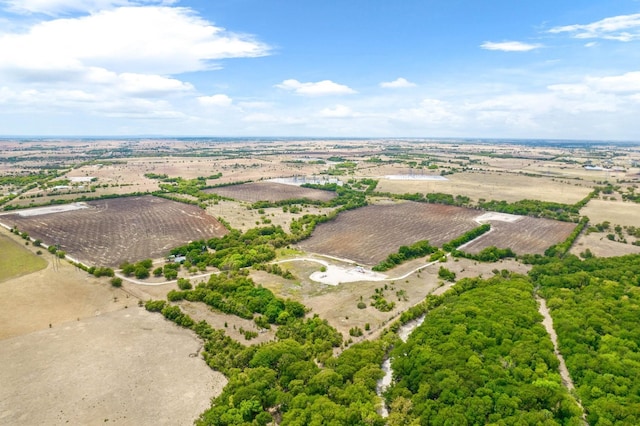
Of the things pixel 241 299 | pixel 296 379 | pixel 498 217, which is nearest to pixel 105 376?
pixel 241 299

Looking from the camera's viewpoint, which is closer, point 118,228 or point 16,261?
point 16,261

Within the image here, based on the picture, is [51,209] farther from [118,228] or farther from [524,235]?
[524,235]

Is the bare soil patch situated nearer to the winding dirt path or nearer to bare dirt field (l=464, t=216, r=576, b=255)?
bare dirt field (l=464, t=216, r=576, b=255)

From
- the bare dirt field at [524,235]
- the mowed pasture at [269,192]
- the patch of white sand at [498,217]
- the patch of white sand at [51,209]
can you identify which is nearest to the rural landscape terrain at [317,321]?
the bare dirt field at [524,235]

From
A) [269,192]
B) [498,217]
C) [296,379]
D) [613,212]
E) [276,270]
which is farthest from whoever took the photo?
[269,192]

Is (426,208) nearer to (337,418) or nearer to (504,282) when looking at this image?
(504,282)

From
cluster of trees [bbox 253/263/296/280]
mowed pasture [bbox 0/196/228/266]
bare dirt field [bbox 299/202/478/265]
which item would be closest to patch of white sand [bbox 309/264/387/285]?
cluster of trees [bbox 253/263/296/280]

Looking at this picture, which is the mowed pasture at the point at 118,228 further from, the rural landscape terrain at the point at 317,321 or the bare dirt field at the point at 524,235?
the bare dirt field at the point at 524,235
